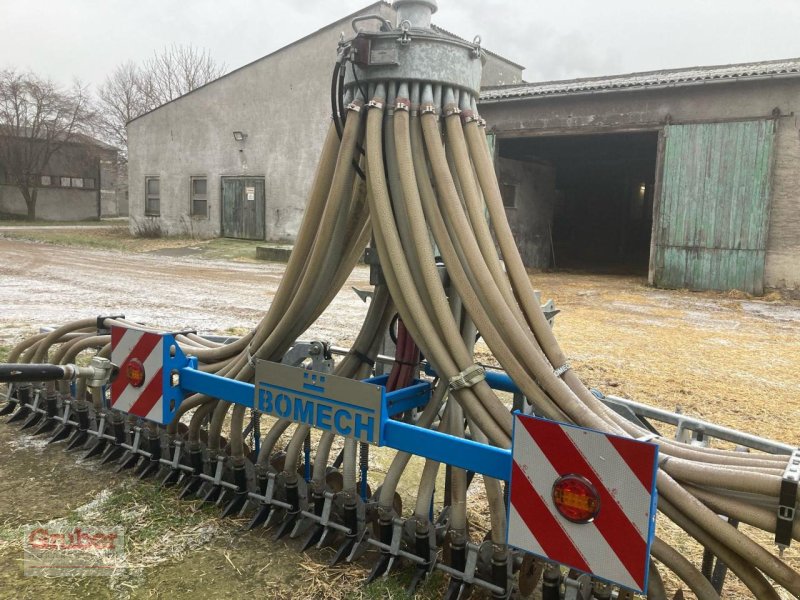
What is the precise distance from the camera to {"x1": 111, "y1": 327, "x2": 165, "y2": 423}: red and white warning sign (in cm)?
269

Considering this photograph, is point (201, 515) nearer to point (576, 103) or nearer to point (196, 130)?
point (576, 103)

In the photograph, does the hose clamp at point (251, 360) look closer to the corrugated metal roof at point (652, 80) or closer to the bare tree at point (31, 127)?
the corrugated metal roof at point (652, 80)

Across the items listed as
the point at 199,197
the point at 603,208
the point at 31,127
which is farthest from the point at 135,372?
the point at 31,127

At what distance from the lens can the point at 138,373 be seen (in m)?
2.76

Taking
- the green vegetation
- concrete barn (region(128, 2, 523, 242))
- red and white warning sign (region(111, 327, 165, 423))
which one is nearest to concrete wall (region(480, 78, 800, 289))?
concrete barn (region(128, 2, 523, 242))

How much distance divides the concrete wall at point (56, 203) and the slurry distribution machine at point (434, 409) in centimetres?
3330

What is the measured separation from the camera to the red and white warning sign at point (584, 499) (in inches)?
66.6

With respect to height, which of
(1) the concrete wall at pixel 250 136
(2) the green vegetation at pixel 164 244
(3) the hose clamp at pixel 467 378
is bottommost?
(2) the green vegetation at pixel 164 244

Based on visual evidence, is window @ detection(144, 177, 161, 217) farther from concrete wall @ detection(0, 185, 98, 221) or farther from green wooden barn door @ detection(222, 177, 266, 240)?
concrete wall @ detection(0, 185, 98, 221)

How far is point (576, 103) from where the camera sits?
514 inches

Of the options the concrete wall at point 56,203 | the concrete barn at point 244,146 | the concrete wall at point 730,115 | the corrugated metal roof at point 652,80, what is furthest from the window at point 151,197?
the concrete wall at point 56,203

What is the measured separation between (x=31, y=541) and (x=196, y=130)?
61.7 ft

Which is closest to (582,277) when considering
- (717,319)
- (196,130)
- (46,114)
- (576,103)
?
(576,103)

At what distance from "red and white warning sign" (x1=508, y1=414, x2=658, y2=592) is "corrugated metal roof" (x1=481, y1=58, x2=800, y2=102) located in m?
11.5
